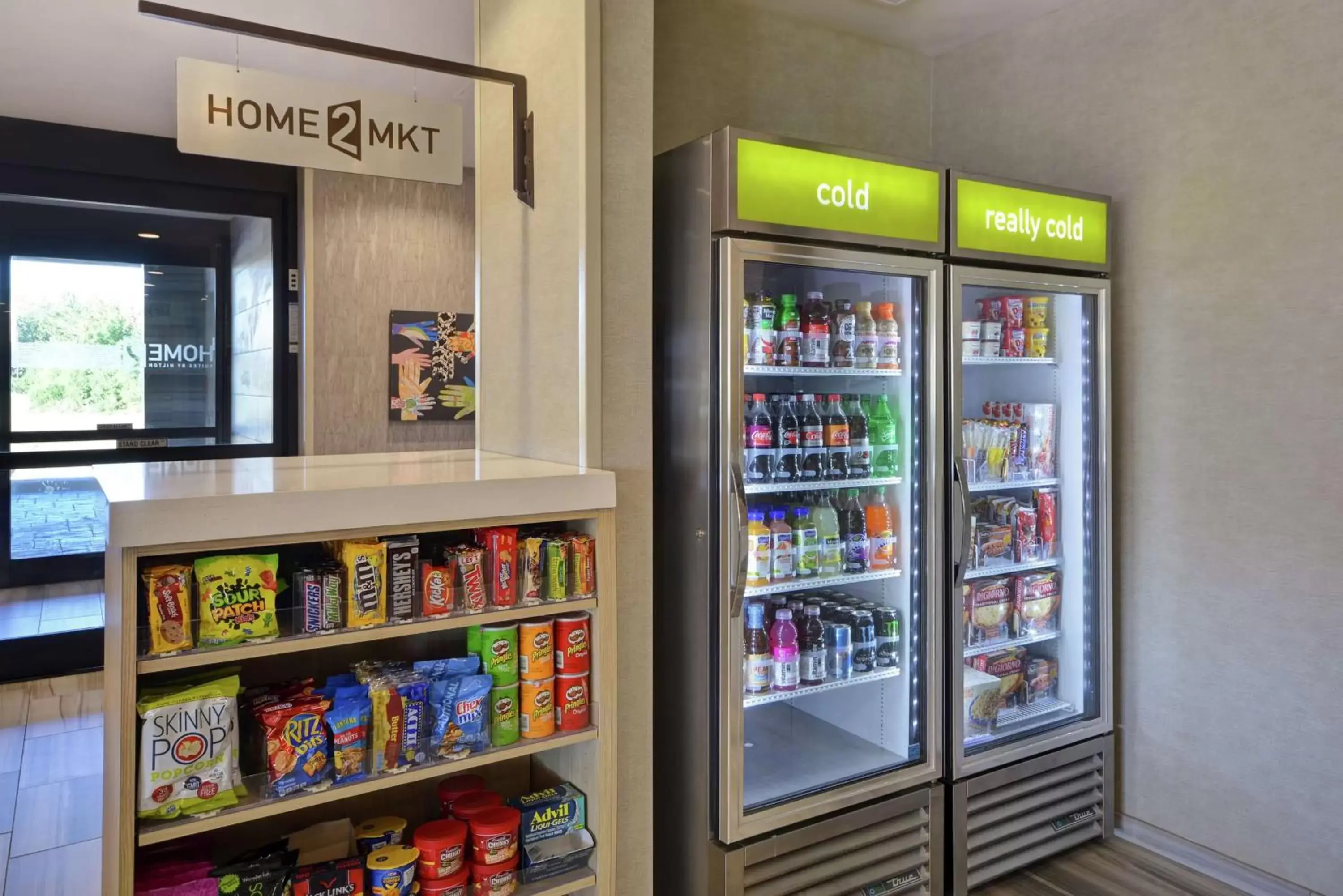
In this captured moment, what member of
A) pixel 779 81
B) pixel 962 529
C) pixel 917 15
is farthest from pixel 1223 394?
pixel 779 81

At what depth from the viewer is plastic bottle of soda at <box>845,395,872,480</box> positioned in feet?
8.94

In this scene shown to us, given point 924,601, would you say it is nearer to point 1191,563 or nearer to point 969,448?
point 969,448

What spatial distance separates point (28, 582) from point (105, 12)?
10.4ft

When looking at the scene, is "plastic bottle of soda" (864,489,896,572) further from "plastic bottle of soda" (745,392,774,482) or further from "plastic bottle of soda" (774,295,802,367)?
"plastic bottle of soda" (774,295,802,367)

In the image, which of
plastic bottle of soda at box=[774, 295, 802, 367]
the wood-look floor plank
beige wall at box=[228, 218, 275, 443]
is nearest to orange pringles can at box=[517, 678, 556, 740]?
plastic bottle of soda at box=[774, 295, 802, 367]

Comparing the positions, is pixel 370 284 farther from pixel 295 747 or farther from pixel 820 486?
pixel 295 747

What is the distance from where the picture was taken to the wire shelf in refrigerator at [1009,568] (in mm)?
2926

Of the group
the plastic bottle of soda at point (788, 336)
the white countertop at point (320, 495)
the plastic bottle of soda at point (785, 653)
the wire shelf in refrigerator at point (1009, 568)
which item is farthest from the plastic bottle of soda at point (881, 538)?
the white countertop at point (320, 495)

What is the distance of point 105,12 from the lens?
318 centimetres

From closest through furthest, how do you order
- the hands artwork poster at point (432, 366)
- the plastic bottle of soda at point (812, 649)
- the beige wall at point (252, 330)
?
1. the plastic bottle of soda at point (812, 649)
2. the beige wall at point (252, 330)
3. the hands artwork poster at point (432, 366)

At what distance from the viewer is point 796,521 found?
274 cm

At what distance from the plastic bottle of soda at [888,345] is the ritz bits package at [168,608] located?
2017mm

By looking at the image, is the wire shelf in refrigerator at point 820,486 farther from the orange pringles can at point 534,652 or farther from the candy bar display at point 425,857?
the candy bar display at point 425,857

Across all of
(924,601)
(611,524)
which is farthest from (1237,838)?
(611,524)
